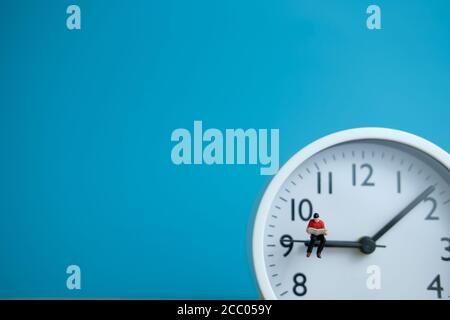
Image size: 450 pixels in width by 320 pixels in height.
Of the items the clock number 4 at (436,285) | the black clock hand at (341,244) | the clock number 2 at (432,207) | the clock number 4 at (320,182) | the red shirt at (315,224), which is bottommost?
the clock number 4 at (436,285)

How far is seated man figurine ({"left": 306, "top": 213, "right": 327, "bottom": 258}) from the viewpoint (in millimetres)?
702

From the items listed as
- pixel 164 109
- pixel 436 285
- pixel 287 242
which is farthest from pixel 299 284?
pixel 164 109

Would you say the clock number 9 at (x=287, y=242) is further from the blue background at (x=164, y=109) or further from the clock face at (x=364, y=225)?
the blue background at (x=164, y=109)

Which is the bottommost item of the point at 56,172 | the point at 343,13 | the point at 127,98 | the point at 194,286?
the point at 194,286

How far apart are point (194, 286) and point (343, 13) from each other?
1.66 feet

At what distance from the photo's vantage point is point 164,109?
3.55 feet

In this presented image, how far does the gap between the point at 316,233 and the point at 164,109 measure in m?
0.46

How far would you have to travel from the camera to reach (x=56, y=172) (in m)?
1.08

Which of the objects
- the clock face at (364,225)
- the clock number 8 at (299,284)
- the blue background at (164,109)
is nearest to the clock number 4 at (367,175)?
the clock face at (364,225)

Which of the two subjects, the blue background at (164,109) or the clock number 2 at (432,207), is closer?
the clock number 2 at (432,207)

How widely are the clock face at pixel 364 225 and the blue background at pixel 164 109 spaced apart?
1.13 feet

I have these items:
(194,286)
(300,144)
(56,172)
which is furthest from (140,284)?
(300,144)

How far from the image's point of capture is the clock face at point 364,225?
2.32 feet
